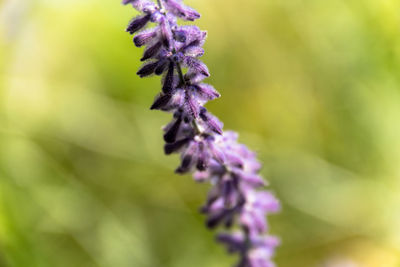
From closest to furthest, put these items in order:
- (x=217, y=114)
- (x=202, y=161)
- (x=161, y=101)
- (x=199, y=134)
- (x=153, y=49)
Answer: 1. (x=153, y=49)
2. (x=161, y=101)
3. (x=202, y=161)
4. (x=199, y=134)
5. (x=217, y=114)

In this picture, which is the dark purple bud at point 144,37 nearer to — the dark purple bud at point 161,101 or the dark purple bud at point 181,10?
the dark purple bud at point 181,10

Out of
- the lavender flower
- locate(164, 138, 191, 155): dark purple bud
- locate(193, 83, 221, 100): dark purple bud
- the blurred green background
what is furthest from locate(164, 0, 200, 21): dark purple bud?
the blurred green background

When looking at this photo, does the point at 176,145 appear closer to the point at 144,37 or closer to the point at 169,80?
the point at 169,80

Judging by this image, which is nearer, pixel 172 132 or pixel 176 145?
pixel 172 132

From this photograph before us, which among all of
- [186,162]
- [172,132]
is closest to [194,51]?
[172,132]

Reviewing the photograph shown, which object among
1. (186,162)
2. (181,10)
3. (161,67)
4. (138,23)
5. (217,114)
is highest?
(217,114)

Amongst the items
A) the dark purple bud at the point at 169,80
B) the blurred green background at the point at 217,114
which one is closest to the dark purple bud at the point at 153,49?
the dark purple bud at the point at 169,80

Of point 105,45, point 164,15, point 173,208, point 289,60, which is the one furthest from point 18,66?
point 164,15
